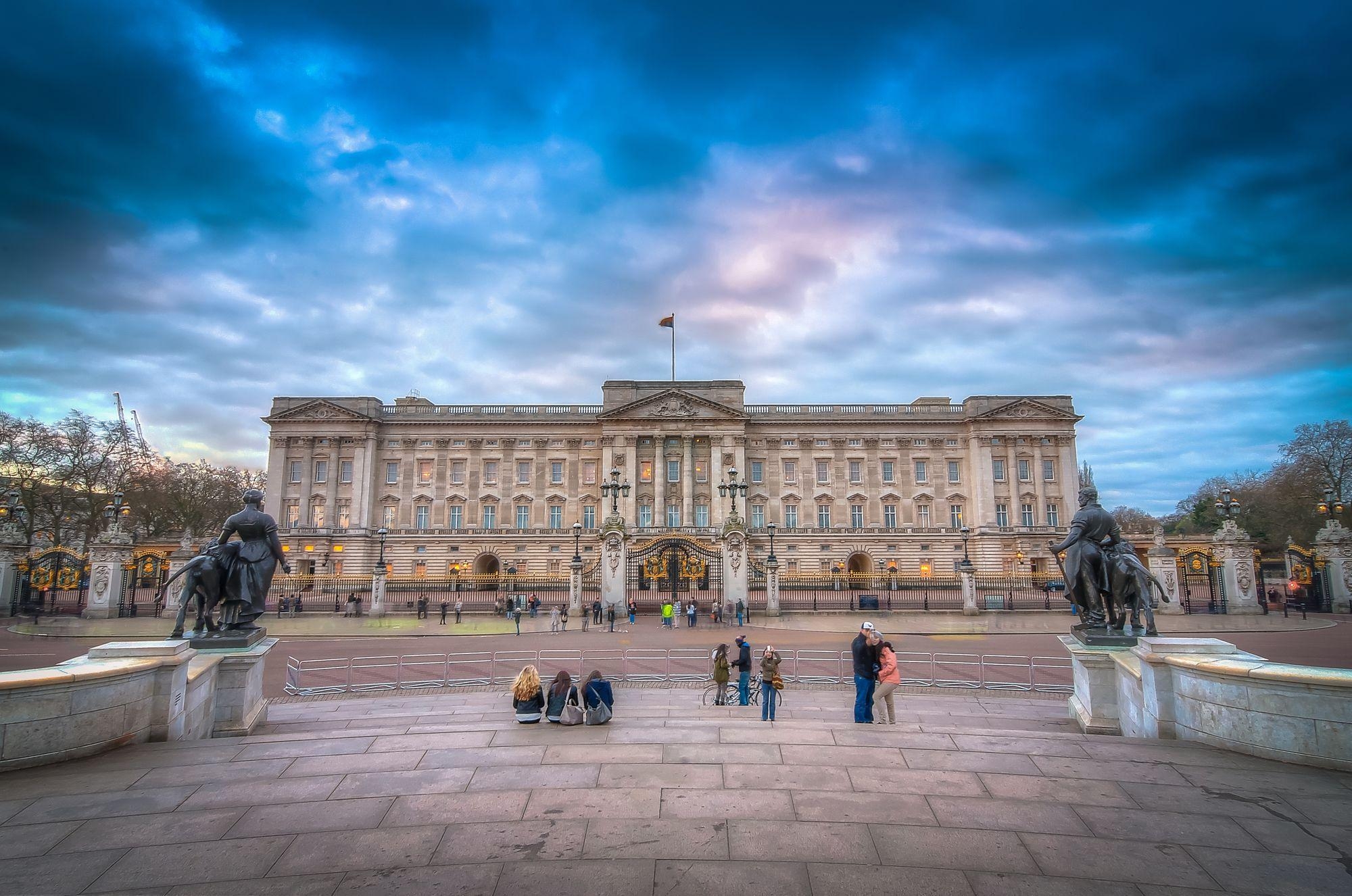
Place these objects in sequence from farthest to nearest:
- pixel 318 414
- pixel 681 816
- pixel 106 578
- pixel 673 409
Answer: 1. pixel 673 409
2. pixel 318 414
3. pixel 106 578
4. pixel 681 816

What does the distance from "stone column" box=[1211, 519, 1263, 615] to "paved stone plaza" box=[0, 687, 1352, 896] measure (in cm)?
3033

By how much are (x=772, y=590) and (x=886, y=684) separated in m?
20.1

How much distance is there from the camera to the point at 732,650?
Result: 22859 millimetres

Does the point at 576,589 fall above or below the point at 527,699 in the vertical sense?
above

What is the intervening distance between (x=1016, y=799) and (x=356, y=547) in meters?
60.2

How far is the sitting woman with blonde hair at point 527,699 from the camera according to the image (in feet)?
32.2

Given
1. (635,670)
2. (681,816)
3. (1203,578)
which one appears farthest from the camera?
(1203,578)

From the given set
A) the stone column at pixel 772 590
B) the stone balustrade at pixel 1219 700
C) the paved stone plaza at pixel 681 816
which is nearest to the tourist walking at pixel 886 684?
the paved stone plaza at pixel 681 816

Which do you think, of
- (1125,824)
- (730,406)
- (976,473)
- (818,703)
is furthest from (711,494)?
(1125,824)

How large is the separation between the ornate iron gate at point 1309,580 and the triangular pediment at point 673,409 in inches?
1466

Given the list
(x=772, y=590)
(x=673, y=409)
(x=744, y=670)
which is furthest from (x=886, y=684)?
(x=673, y=409)

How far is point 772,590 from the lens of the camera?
30.4 metres

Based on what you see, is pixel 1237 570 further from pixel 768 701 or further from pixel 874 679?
pixel 768 701

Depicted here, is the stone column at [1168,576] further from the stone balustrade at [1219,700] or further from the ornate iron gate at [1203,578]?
the stone balustrade at [1219,700]
